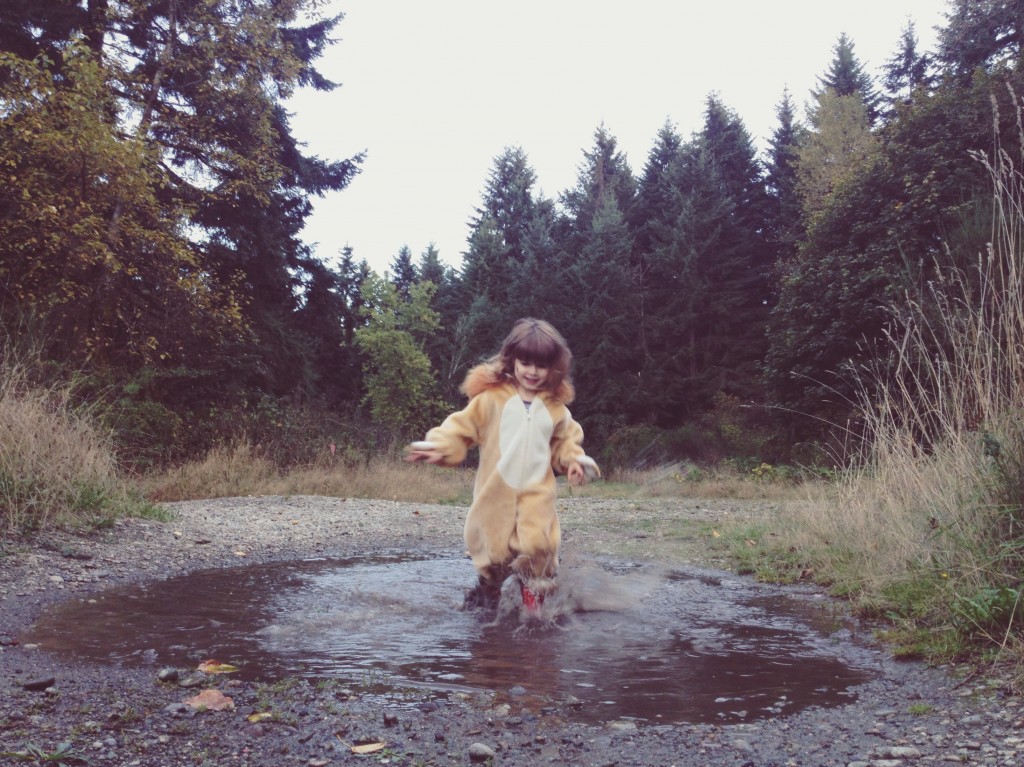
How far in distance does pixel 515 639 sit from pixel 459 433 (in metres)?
1.18

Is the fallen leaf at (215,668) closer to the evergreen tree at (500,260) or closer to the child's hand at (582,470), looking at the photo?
the child's hand at (582,470)

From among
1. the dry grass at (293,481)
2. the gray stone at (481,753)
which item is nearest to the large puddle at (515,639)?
the gray stone at (481,753)

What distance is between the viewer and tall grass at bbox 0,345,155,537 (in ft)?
18.7

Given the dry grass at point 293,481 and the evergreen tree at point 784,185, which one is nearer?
A: the dry grass at point 293,481

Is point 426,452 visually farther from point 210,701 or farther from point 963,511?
point 963,511

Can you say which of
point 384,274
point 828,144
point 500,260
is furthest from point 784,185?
point 384,274

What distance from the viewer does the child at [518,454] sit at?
4289 millimetres

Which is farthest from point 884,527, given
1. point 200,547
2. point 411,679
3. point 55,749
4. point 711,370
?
point 711,370

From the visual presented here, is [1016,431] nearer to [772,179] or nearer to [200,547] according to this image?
[200,547]

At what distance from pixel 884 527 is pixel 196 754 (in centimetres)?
413

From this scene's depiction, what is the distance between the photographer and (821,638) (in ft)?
12.7

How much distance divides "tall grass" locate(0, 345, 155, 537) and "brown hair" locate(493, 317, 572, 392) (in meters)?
3.63

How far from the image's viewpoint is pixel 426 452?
4324 mm

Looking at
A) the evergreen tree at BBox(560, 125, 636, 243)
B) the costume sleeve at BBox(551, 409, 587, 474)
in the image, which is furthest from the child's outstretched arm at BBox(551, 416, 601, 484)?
the evergreen tree at BBox(560, 125, 636, 243)
